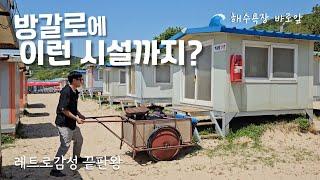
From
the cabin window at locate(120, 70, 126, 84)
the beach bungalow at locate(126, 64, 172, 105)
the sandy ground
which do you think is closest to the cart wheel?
the sandy ground

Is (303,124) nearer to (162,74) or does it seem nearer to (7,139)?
(7,139)

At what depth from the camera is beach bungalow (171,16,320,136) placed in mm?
9508

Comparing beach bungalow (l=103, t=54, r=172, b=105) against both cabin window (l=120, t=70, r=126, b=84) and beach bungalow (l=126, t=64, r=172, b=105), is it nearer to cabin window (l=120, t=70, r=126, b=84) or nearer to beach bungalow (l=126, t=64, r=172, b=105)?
beach bungalow (l=126, t=64, r=172, b=105)

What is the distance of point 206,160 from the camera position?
7645mm

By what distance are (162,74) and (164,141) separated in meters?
10.6

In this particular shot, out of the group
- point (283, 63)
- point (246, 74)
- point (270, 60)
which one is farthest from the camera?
point (283, 63)

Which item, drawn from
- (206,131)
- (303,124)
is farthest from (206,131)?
(303,124)

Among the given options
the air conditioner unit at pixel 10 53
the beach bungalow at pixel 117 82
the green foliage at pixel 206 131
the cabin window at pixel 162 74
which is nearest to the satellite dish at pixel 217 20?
the green foliage at pixel 206 131

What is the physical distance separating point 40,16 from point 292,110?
7.64m

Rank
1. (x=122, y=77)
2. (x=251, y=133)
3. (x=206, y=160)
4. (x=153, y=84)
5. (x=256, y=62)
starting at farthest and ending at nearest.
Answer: (x=122, y=77) → (x=153, y=84) → (x=256, y=62) → (x=251, y=133) → (x=206, y=160)

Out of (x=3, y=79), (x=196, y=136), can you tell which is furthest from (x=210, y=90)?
(x=3, y=79)

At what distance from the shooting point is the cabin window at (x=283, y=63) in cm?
1027

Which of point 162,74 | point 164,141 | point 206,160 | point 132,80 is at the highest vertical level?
point 162,74

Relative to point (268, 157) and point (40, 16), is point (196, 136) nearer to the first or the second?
point (268, 157)
